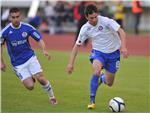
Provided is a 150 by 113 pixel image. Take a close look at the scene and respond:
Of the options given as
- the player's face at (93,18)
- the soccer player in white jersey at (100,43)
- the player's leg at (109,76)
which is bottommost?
the player's leg at (109,76)

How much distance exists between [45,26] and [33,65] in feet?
88.7

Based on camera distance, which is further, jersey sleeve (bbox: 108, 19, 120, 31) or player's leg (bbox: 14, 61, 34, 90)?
player's leg (bbox: 14, 61, 34, 90)

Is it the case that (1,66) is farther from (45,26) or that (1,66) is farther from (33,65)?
(45,26)

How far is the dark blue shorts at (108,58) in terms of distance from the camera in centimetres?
→ 1166

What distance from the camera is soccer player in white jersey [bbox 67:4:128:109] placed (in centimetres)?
1127

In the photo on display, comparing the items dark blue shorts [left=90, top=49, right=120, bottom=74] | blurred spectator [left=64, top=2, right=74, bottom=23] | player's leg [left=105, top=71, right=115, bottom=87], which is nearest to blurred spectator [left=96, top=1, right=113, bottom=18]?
blurred spectator [left=64, top=2, right=74, bottom=23]

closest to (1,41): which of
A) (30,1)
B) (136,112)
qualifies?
(136,112)

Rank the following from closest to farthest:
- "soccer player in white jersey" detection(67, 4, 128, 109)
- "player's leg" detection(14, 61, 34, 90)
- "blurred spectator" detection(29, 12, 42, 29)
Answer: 1. "soccer player in white jersey" detection(67, 4, 128, 109)
2. "player's leg" detection(14, 61, 34, 90)
3. "blurred spectator" detection(29, 12, 42, 29)

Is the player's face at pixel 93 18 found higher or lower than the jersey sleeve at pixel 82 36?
higher

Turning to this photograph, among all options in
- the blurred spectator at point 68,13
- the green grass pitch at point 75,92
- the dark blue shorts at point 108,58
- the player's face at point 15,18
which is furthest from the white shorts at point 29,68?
the blurred spectator at point 68,13

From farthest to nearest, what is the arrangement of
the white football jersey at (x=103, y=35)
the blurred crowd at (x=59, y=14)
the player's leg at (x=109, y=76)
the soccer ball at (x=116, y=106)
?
the blurred crowd at (x=59, y=14) → the player's leg at (x=109, y=76) → the white football jersey at (x=103, y=35) → the soccer ball at (x=116, y=106)

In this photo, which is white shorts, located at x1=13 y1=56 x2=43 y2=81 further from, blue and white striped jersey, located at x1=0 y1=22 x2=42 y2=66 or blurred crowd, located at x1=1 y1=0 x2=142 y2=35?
blurred crowd, located at x1=1 y1=0 x2=142 y2=35

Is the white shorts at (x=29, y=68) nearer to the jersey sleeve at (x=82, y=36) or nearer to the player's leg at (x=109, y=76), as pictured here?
the jersey sleeve at (x=82, y=36)

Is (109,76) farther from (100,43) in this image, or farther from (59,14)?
(59,14)
